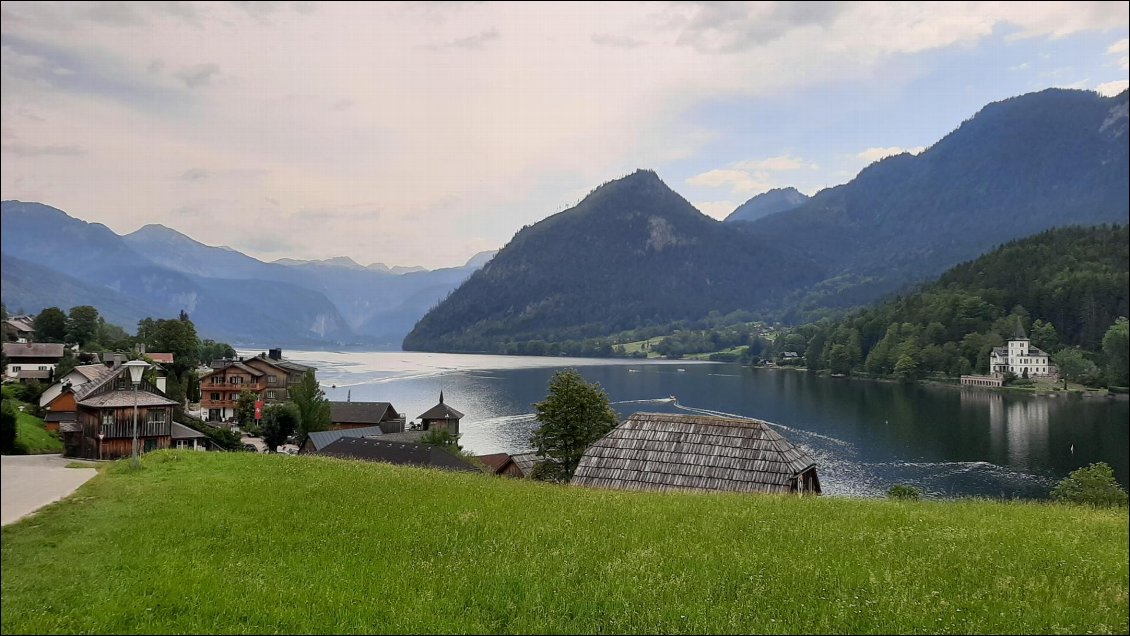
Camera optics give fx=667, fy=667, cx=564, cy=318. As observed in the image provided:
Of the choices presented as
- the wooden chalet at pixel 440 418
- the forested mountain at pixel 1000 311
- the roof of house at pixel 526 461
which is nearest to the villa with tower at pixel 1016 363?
the forested mountain at pixel 1000 311

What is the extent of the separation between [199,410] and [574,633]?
3199 inches

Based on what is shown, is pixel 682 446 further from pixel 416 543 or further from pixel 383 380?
pixel 383 380

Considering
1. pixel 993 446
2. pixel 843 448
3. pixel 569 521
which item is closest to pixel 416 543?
pixel 569 521

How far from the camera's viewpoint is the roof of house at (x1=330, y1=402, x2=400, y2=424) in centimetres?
7481

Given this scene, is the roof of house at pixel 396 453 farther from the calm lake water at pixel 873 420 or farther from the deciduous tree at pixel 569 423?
the calm lake water at pixel 873 420

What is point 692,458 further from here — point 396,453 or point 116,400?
point 396,453

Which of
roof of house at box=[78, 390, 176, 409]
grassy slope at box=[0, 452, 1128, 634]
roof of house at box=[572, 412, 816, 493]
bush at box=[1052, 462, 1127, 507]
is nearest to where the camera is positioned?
grassy slope at box=[0, 452, 1128, 634]


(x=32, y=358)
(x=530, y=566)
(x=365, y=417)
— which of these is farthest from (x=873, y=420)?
(x=32, y=358)

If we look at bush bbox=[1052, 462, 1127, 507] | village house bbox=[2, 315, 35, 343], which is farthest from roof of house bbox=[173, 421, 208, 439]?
bush bbox=[1052, 462, 1127, 507]

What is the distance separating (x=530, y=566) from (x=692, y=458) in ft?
60.3

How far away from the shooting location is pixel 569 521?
13.4 meters

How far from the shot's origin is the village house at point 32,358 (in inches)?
2056

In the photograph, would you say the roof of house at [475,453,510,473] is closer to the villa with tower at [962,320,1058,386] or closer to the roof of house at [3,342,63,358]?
the roof of house at [3,342,63,358]

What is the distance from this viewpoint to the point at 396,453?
157 ft
